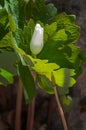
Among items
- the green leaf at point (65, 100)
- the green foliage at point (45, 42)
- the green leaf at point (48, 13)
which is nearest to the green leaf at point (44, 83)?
the green foliage at point (45, 42)

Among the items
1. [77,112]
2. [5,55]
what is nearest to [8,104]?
[77,112]

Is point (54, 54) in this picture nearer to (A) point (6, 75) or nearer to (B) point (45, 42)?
(B) point (45, 42)

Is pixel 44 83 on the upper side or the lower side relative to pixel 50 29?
lower

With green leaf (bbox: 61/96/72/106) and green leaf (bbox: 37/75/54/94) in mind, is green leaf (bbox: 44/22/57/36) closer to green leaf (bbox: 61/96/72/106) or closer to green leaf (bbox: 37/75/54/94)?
green leaf (bbox: 37/75/54/94)

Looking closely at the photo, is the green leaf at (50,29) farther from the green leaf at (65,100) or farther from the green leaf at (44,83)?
the green leaf at (65,100)

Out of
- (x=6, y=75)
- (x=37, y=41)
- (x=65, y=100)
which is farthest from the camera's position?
(x=65, y=100)

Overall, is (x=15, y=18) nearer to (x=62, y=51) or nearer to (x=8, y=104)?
(x=62, y=51)

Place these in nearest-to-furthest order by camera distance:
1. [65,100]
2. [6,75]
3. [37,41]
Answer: [37,41], [6,75], [65,100]

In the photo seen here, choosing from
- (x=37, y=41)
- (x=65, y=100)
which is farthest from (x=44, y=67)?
(x=65, y=100)
